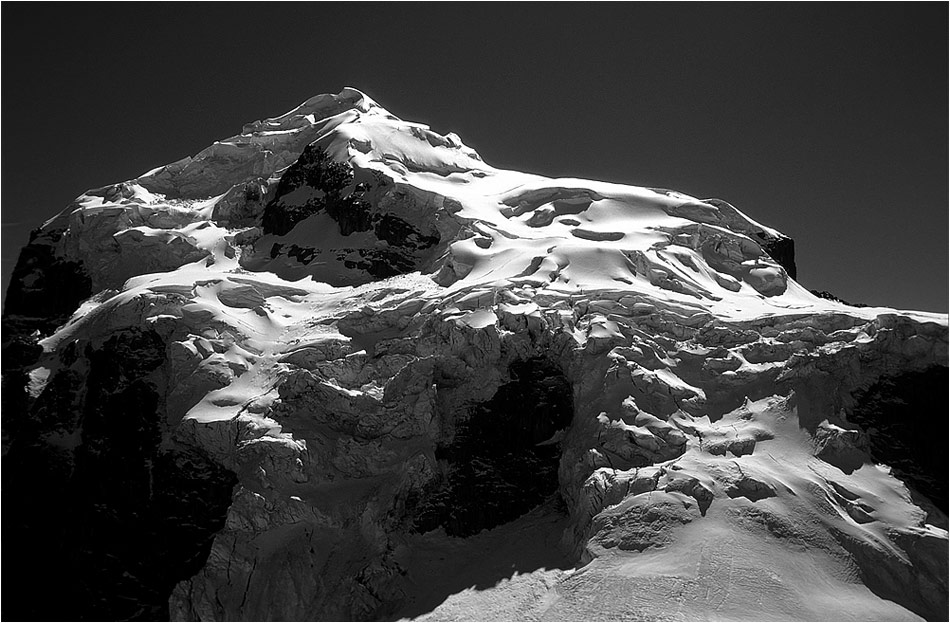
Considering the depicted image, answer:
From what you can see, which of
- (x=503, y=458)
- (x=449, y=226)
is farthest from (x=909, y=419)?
(x=449, y=226)

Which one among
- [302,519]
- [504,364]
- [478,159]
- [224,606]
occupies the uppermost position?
[478,159]

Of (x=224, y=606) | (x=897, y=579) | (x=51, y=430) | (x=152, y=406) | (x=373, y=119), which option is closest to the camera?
(x=897, y=579)

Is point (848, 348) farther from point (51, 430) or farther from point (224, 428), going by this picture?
point (51, 430)

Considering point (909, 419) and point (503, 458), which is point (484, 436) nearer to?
point (503, 458)

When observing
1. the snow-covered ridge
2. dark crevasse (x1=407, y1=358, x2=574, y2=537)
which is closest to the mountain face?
dark crevasse (x1=407, y1=358, x2=574, y2=537)

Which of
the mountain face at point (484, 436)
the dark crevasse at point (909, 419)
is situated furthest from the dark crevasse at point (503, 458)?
the dark crevasse at point (909, 419)

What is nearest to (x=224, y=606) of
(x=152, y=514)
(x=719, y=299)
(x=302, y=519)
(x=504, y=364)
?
(x=302, y=519)

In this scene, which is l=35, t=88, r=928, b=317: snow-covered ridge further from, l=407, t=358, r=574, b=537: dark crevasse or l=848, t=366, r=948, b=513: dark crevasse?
l=848, t=366, r=948, b=513: dark crevasse

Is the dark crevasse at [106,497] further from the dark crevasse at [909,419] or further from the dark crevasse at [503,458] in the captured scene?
the dark crevasse at [909,419]
